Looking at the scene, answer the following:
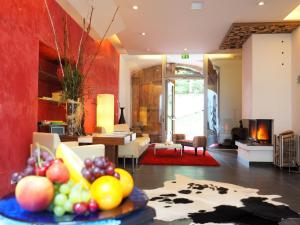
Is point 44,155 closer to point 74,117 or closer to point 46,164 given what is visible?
point 46,164

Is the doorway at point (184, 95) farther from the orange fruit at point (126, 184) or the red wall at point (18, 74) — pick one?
the orange fruit at point (126, 184)

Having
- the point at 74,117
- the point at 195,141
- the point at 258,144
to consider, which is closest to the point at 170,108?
the point at 195,141

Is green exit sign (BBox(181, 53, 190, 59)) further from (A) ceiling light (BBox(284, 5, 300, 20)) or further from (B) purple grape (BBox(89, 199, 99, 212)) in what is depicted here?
(B) purple grape (BBox(89, 199, 99, 212))

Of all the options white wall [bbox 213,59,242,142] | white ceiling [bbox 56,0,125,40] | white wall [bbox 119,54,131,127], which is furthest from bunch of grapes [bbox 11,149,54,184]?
white wall [bbox 213,59,242,142]

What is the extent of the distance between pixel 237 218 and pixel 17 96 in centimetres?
303

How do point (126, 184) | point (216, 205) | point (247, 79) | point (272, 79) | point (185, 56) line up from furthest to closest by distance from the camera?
Result: point (185, 56), point (247, 79), point (272, 79), point (216, 205), point (126, 184)

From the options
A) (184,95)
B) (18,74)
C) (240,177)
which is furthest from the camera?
(184,95)

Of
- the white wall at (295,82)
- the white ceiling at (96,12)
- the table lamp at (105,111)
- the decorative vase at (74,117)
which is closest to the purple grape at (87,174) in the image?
the decorative vase at (74,117)

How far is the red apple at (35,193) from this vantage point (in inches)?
38.2

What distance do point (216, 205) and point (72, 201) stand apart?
115 inches

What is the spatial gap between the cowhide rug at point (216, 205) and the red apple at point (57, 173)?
220cm

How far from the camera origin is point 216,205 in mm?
3557

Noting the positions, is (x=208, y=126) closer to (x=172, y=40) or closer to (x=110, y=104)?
(x=172, y=40)

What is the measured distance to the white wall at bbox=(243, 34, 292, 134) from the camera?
276 inches
